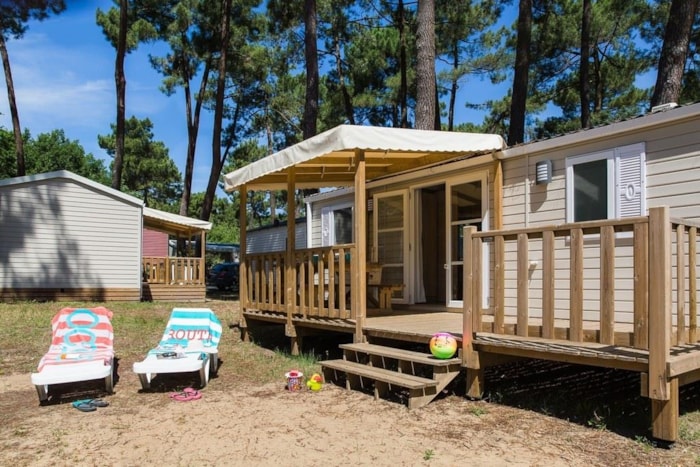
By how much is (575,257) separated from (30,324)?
8.69 metres

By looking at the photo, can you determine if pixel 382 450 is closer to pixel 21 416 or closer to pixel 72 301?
pixel 21 416

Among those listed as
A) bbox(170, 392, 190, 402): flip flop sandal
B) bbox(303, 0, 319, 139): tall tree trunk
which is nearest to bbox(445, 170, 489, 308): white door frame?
bbox(170, 392, 190, 402): flip flop sandal

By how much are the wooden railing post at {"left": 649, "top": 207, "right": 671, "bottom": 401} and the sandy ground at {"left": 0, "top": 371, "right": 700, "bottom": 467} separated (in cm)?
46

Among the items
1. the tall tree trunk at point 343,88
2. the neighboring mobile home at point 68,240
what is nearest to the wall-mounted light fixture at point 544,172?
the neighboring mobile home at point 68,240

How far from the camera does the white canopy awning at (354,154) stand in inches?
224

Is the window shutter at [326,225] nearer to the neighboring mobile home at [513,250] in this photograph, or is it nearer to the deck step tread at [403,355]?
the neighboring mobile home at [513,250]

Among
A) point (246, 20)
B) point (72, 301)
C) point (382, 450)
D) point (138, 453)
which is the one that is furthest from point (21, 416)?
point (246, 20)

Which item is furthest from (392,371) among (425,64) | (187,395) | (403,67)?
(403,67)

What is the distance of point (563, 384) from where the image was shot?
5.47m

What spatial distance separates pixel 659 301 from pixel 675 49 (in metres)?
7.30

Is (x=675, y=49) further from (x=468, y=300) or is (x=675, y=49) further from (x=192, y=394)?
Answer: (x=192, y=394)

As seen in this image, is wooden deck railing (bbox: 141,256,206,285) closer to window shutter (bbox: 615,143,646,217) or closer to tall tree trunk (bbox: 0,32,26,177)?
tall tree trunk (bbox: 0,32,26,177)

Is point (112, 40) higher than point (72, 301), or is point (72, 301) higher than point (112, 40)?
point (112, 40)

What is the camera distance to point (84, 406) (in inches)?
195
